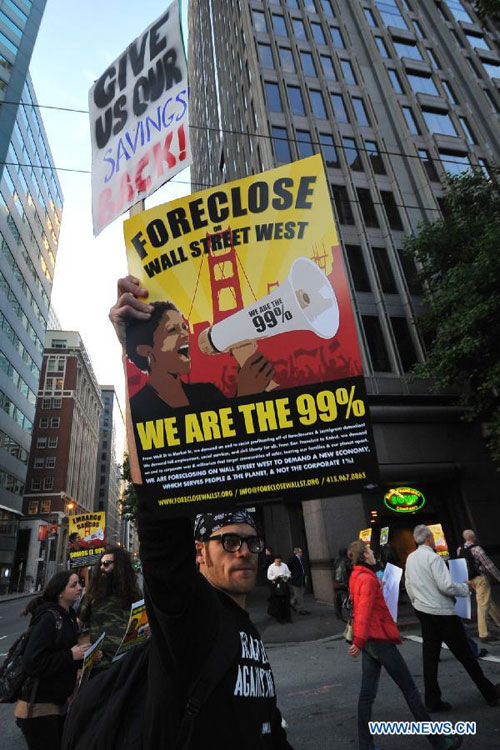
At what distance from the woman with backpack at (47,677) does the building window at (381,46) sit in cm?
3444

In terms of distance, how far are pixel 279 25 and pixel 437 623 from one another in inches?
1290

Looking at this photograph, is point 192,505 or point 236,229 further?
point 236,229

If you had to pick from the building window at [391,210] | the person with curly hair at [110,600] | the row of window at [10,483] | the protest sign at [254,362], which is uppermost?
the building window at [391,210]

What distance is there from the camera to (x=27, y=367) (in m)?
52.0

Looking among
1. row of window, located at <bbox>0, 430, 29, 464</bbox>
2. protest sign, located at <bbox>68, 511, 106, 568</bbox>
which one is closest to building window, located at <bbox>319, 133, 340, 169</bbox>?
protest sign, located at <bbox>68, 511, 106, 568</bbox>

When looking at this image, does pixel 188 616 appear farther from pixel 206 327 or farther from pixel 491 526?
pixel 491 526

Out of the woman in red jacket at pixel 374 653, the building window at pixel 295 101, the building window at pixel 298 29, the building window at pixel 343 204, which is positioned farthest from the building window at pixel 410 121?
the woman in red jacket at pixel 374 653

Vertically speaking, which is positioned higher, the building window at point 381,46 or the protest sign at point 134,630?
the building window at point 381,46

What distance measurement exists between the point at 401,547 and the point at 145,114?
1777 centimetres

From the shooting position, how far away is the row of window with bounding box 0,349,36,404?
4396 centimetres

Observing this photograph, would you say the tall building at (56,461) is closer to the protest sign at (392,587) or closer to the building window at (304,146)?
the building window at (304,146)

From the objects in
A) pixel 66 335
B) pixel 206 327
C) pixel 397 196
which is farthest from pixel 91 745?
pixel 66 335

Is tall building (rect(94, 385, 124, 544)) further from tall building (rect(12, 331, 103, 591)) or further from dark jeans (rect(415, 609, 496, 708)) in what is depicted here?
dark jeans (rect(415, 609, 496, 708))

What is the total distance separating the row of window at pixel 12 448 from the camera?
43.8 m
